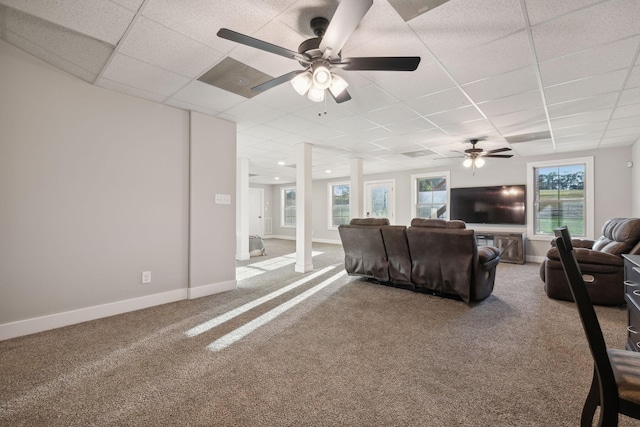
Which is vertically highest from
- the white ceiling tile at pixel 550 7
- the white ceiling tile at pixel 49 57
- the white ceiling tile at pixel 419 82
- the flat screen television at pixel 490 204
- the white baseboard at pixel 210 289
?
the white ceiling tile at pixel 49 57

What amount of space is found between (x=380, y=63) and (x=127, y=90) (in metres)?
2.72

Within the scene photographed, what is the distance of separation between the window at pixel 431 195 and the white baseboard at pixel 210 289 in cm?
576

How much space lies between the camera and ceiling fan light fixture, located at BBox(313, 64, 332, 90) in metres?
1.96

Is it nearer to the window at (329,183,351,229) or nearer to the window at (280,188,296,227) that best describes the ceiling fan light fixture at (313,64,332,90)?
the window at (329,183,351,229)

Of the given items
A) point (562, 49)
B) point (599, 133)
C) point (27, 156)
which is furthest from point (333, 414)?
point (599, 133)

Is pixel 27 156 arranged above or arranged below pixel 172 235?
above

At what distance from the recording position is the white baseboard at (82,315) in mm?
2459

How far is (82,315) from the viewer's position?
2.81m

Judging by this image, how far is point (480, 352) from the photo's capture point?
218cm

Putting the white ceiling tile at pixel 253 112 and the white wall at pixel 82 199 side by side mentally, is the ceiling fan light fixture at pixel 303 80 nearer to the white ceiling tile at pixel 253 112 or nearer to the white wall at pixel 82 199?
the white ceiling tile at pixel 253 112

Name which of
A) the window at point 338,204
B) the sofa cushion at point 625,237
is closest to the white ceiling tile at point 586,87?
the sofa cushion at point 625,237

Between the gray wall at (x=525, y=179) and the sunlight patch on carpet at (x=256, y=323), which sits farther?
the gray wall at (x=525, y=179)

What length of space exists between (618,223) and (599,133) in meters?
1.77

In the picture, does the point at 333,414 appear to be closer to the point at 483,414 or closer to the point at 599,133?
the point at 483,414
